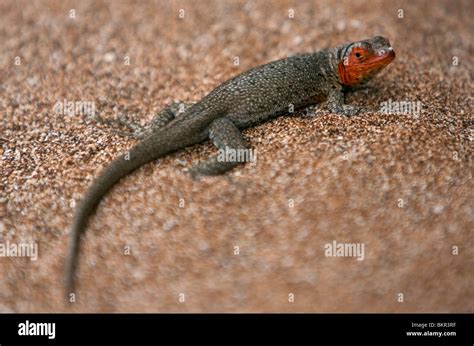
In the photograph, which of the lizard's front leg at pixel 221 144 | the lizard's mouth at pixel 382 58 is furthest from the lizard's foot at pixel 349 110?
the lizard's front leg at pixel 221 144

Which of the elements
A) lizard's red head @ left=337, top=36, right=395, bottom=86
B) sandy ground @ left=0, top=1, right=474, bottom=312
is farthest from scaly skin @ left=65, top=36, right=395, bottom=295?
sandy ground @ left=0, top=1, right=474, bottom=312

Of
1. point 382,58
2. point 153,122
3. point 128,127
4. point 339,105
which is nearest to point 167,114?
point 153,122

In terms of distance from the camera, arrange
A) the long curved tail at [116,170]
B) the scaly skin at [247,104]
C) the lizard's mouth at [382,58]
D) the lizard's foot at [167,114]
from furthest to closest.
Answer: the lizard's foot at [167,114] < the lizard's mouth at [382,58] < the scaly skin at [247,104] < the long curved tail at [116,170]

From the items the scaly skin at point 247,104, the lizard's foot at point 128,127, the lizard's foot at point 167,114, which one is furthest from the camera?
the lizard's foot at point 128,127

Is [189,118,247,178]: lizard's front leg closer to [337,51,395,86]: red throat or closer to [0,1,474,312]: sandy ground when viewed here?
[0,1,474,312]: sandy ground

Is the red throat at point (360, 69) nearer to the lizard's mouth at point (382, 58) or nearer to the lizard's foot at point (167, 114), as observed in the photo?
the lizard's mouth at point (382, 58)

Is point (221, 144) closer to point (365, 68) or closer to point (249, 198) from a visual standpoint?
point (249, 198)
